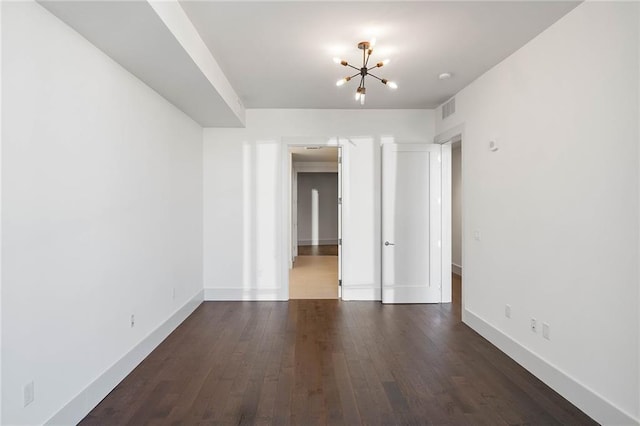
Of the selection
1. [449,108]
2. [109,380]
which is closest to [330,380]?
[109,380]

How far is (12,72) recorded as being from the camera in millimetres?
1738

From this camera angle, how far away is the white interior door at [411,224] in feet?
16.2

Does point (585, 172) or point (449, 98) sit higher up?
point (449, 98)

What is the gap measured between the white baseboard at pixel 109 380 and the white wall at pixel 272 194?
53.3 inches

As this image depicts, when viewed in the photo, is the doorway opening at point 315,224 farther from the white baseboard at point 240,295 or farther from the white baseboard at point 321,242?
the white baseboard at point 240,295

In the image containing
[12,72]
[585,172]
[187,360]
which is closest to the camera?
[12,72]

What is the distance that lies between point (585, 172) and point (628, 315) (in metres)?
0.93

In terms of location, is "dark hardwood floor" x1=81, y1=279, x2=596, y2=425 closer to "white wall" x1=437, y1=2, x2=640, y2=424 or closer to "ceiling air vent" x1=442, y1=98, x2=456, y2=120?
"white wall" x1=437, y1=2, x2=640, y2=424

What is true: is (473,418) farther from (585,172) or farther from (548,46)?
(548,46)

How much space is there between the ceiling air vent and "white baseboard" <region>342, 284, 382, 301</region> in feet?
8.54

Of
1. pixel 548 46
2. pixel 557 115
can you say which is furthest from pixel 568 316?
pixel 548 46

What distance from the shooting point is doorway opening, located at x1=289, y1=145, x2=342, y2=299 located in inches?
226

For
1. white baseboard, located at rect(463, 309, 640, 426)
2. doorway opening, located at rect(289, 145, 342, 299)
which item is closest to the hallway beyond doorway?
doorway opening, located at rect(289, 145, 342, 299)

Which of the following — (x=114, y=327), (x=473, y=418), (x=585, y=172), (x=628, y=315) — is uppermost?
(x=585, y=172)
